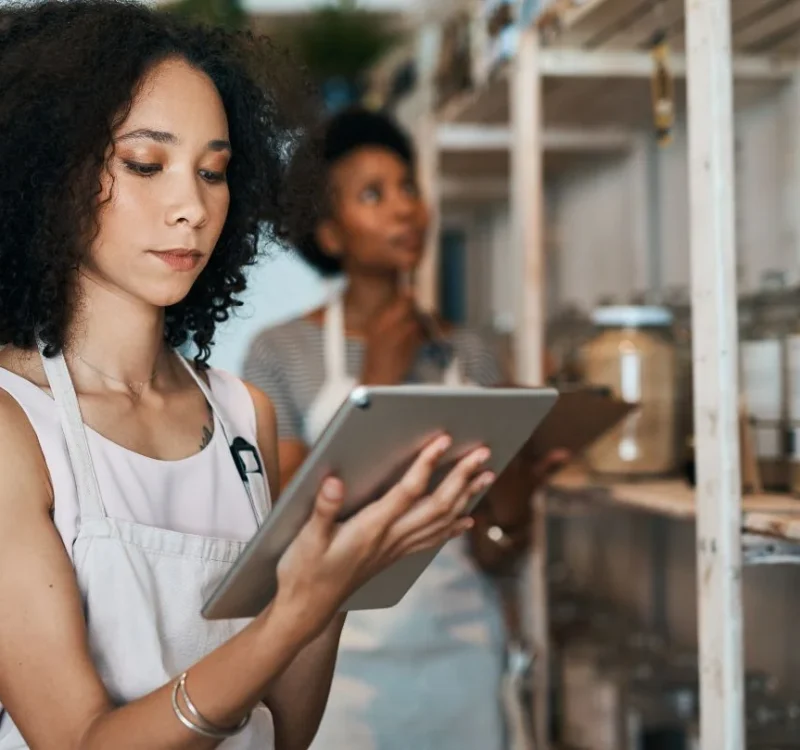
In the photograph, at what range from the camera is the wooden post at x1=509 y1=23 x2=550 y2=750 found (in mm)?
1776

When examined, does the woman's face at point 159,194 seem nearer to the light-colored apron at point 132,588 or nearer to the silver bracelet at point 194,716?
the light-colored apron at point 132,588

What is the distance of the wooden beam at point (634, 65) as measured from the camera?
1.66m

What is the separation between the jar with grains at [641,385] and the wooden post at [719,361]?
0.48 m

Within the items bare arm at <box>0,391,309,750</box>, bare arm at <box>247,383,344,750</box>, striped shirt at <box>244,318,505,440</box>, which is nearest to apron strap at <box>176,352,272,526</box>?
bare arm at <box>247,383,344,750</box>

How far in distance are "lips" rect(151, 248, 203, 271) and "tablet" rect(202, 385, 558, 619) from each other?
0.25 meters

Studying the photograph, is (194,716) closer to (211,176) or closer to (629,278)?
(211,176)

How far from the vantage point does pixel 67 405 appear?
35.9 inches

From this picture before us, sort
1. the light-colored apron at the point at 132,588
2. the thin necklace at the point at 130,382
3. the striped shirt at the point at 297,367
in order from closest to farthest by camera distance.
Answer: the light-colored apron at the point at 132,588, the thin necklace at the point at 130,382, the striped shirt at the point at 297,367

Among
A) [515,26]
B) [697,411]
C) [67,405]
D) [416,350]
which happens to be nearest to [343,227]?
[416,350]

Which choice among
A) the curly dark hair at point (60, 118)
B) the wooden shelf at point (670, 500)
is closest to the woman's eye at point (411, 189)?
the wooden shelf at point (670, 500)

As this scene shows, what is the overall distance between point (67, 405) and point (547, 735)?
124cm

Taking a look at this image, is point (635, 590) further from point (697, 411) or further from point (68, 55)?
point (68, 55)

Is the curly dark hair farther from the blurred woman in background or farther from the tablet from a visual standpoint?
the blurred woman in background

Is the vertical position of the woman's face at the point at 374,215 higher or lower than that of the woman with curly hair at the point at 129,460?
higher
